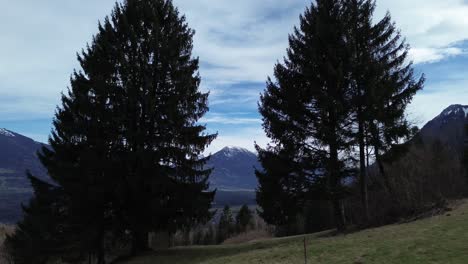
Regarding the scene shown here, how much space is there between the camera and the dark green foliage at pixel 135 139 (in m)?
19.5

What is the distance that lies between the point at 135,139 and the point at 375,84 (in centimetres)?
1098

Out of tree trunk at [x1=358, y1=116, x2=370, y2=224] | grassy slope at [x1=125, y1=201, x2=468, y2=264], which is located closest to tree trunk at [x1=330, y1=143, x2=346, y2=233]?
tree trunk at [x1=358, y1=116, x2=370, y2=224]

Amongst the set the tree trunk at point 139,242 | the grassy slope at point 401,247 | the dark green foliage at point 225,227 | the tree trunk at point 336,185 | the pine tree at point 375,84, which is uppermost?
the pine tree at point 375,84

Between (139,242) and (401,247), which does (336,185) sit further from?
(139,242)

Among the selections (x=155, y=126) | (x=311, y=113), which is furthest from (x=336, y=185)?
(x=155, y=126)

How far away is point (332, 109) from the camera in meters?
18.3

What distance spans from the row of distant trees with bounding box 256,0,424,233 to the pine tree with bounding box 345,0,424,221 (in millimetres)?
42

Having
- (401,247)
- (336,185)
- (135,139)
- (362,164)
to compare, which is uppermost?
(135,139)

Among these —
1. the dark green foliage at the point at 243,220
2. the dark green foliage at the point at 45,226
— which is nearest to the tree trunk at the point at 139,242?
the dark green foliage at the point at 45,226

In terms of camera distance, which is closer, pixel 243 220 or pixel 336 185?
pixel 336 185

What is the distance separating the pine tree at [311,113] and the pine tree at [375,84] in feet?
1.74

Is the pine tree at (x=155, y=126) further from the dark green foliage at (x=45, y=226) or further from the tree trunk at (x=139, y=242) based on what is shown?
the dark green foliage at (x=45, y=226)

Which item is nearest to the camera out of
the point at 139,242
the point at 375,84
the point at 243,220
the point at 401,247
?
the point at 401,247

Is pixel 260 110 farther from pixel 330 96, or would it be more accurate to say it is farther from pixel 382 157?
pixel 382 157
